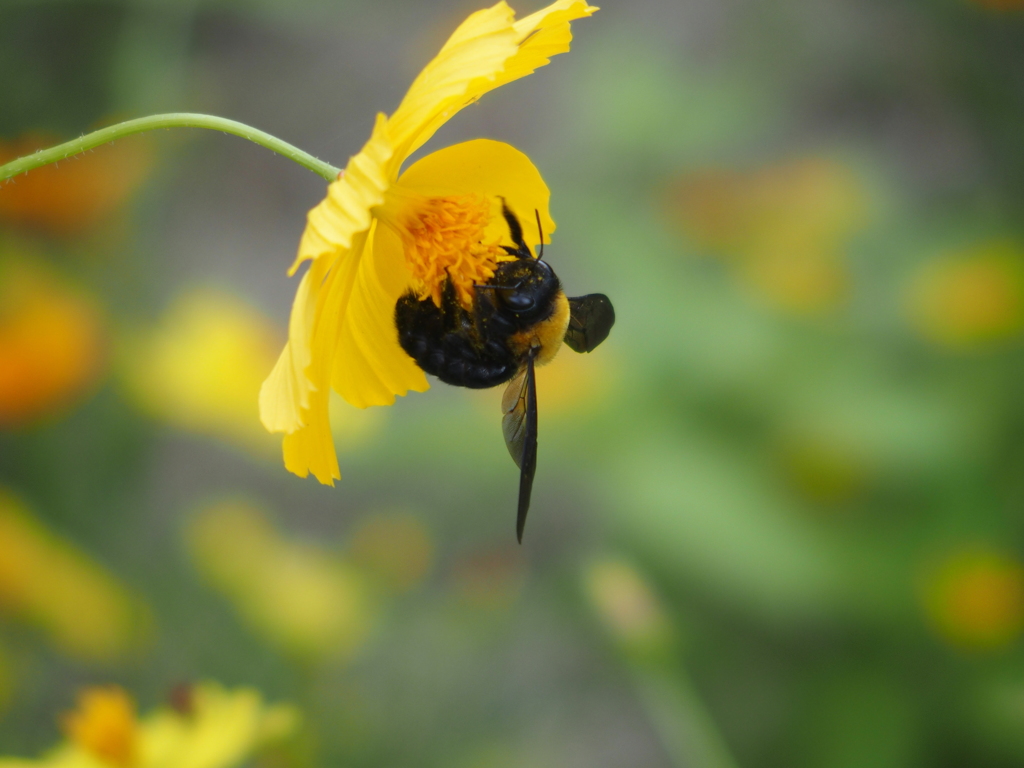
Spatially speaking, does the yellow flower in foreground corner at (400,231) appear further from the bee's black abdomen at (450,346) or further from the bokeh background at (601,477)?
the bokeh background at (601,477)

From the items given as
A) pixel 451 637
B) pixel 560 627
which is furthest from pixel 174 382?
pixel 560 627

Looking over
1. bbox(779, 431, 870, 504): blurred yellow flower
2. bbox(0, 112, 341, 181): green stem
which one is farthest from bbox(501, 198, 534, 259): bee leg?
bbox(779, 431, 870, 504): blurred yellow flower

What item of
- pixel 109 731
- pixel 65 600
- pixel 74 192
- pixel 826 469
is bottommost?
pixel 109 731

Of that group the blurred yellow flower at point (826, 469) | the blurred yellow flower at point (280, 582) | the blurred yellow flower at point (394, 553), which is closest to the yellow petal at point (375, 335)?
the blurred yellow flower at point (280, 582)

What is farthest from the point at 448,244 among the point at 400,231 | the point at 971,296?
the point at 971,296

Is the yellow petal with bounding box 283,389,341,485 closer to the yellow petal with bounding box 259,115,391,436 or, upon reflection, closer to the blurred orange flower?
the yellow petal with bounding box 259,115,391,436

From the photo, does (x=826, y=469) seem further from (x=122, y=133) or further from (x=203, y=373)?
(x=122, y=133)

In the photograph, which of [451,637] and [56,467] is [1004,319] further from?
[56,467]
